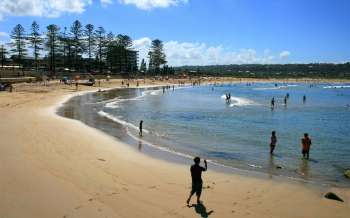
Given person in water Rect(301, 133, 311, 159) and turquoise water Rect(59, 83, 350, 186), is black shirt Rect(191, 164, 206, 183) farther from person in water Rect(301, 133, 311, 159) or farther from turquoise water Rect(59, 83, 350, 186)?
person in water Rect(301, 133, 311, 159)

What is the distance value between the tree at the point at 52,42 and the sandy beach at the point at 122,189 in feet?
247

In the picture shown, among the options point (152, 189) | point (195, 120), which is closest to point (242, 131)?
point (195, 120)

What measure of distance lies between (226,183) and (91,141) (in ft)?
32.9

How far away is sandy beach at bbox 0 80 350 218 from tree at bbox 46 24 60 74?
75.3 m

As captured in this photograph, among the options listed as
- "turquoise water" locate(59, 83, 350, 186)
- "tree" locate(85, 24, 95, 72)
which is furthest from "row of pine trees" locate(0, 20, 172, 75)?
"turquoise water" locate(59, 83, 350, 186)

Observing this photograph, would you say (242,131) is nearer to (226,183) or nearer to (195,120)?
(195,120)

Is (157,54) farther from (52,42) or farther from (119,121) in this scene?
(119,121)

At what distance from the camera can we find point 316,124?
1433 inches

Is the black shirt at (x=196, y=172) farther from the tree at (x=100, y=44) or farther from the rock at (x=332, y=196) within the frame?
the tree at (x=100, y=44)

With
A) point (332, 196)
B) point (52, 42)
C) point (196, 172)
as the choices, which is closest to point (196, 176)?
point (196, 172)

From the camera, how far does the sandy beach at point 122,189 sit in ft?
35.4

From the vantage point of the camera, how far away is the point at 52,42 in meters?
93.5

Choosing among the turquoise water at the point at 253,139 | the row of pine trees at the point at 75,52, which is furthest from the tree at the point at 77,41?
the turquoise water at the point at 253,139

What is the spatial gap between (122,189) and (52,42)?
3392 inches
